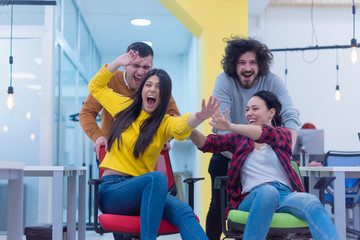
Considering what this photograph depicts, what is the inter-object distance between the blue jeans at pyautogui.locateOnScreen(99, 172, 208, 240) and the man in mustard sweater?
1.38ft

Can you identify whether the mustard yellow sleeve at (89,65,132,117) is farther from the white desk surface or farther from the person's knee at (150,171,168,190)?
the white desk surface

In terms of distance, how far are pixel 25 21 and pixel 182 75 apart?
463 centimetres

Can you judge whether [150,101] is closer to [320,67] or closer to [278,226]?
[278,226]

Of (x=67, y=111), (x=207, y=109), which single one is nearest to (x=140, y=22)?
(x=67, y=111)

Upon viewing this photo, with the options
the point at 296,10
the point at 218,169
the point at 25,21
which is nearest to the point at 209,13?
the point at 25,21

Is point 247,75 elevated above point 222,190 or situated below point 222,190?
above

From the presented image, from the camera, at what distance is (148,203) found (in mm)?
1963

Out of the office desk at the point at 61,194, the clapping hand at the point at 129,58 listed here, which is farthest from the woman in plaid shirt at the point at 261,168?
the office desk at the point at 61,194

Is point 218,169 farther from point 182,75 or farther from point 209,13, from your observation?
point 182,75

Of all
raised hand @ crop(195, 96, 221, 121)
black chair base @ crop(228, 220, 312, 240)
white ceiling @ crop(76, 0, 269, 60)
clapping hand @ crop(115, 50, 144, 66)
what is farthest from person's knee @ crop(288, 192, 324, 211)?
white ceiling @ crop(76, 0, 269, 60)

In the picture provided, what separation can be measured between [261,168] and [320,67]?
18.4ft

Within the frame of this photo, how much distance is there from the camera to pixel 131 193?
206 cm

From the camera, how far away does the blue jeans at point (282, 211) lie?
1981 mm

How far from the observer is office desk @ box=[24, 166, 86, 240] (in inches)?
101
